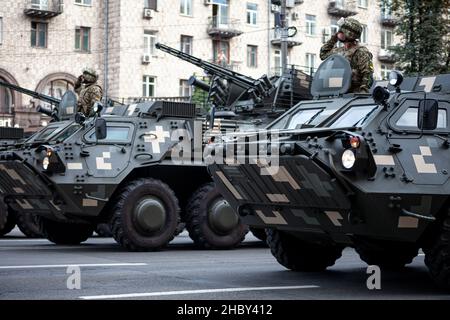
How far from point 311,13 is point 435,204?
33751 millimetres

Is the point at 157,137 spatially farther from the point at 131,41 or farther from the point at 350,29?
the point at 131,41

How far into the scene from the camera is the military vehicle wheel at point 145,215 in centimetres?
1388

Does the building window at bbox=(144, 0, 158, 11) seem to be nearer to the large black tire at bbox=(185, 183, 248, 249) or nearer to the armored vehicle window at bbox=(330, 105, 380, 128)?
the large black tire at bbox=(185, 183, 248, 249)

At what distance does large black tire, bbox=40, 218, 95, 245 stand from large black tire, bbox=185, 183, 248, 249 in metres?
2.19

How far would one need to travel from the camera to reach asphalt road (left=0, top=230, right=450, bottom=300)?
9008mm

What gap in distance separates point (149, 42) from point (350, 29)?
86.5 ft

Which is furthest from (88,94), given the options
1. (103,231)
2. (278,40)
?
(278,40)

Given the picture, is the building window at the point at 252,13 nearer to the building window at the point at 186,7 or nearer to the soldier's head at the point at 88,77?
the building window at the point at 186,7

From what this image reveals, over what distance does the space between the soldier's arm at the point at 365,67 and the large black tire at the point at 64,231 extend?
21.6 feet

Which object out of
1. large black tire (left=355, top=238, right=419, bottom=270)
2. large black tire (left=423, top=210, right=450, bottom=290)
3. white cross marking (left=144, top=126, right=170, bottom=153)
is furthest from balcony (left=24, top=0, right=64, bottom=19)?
large black tire (left=423, top=210, right=450, bottom=290)

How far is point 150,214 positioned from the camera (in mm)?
14008

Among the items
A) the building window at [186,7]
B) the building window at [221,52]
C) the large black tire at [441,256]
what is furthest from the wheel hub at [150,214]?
the building window at [221,52]

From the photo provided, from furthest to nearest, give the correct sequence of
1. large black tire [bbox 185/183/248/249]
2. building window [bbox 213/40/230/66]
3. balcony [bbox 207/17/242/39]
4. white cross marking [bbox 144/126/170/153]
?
1. building window [bbox 213/40/230/66]
2. balcony [bbox 207/17/242/39]
3. large black tire [bbox 185/183/248/249]
4. white cross marking [bbox 144/126/170/153]
